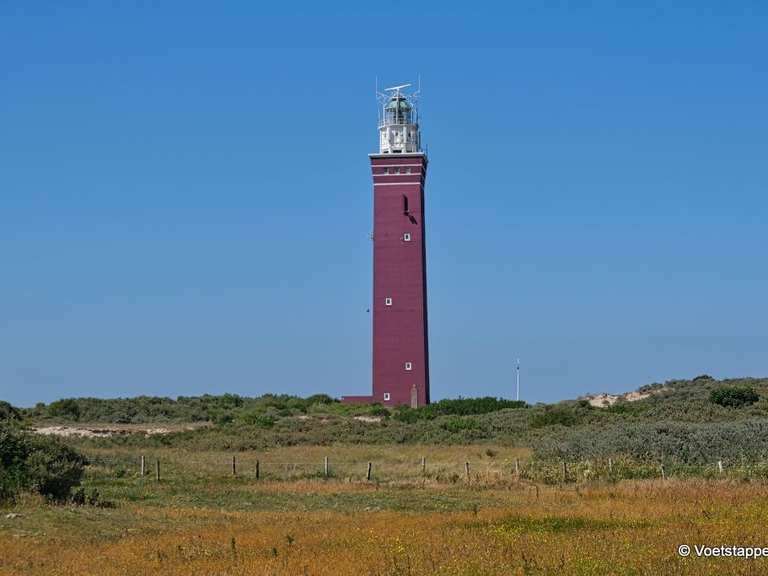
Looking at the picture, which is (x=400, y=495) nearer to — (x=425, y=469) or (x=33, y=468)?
(x=425, y=469)

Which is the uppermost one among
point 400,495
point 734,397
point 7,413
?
point 734,397

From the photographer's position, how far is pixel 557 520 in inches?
838

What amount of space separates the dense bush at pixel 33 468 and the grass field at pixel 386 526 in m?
0.73

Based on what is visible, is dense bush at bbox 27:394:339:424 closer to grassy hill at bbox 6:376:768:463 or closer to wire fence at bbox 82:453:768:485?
grassy hill at bbox 6:376:768:463

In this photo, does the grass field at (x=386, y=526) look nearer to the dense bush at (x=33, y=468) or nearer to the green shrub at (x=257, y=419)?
the dense bush at (x=33, y=468)

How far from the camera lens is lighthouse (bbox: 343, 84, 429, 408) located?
63.8m

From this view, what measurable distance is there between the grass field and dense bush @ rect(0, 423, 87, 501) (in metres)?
0.73

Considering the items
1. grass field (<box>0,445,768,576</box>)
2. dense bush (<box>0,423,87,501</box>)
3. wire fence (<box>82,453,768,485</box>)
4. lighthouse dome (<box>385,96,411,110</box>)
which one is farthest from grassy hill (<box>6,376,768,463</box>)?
lighthouse dome (<box>385,96,411,110</box>)

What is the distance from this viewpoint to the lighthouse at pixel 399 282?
2514 inches

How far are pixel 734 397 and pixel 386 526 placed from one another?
1541 inches

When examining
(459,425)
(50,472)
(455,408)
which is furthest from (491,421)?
(50,472)

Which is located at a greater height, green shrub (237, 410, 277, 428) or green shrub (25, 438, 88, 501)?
green shrub (237, 410, 277, 428)

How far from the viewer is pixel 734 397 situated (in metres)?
56.1

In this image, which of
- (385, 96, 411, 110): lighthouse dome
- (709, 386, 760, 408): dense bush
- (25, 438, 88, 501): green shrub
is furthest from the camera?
(385, 96, 411, 110): lighthouse dome
